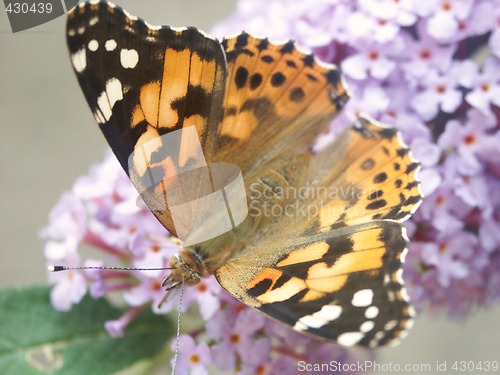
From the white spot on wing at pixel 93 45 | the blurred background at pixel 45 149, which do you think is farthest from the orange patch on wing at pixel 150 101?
the blurred background at pixel 45 149

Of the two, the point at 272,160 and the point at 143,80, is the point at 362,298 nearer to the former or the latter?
the point at 272,160

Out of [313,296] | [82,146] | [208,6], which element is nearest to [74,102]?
[82,146]

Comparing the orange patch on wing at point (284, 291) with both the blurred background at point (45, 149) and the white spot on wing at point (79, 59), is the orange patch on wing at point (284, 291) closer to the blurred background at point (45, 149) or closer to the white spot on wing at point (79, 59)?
the white spot on wing at point (79, 59)

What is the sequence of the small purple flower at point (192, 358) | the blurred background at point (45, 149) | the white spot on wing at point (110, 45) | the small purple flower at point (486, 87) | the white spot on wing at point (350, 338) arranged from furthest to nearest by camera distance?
the blurred background at point (45, 149), the small purple flower at point (486, 87), the small purple flower at point (192, 358), the white spot on wing at point (110, 45), the white spot on wing at point (350, 338)

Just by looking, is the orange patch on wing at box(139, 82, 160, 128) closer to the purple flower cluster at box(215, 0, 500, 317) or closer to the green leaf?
the purple flower cluster at box(215, 0, 500, 317)

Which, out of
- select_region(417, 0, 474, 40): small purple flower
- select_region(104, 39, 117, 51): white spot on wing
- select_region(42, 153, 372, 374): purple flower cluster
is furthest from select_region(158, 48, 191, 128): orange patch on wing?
select_region(417, 0, 474, 40): small purple flower

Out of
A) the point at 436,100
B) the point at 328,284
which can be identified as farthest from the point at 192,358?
the point at 436,100

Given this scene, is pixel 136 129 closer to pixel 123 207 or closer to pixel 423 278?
pixel 123 207
